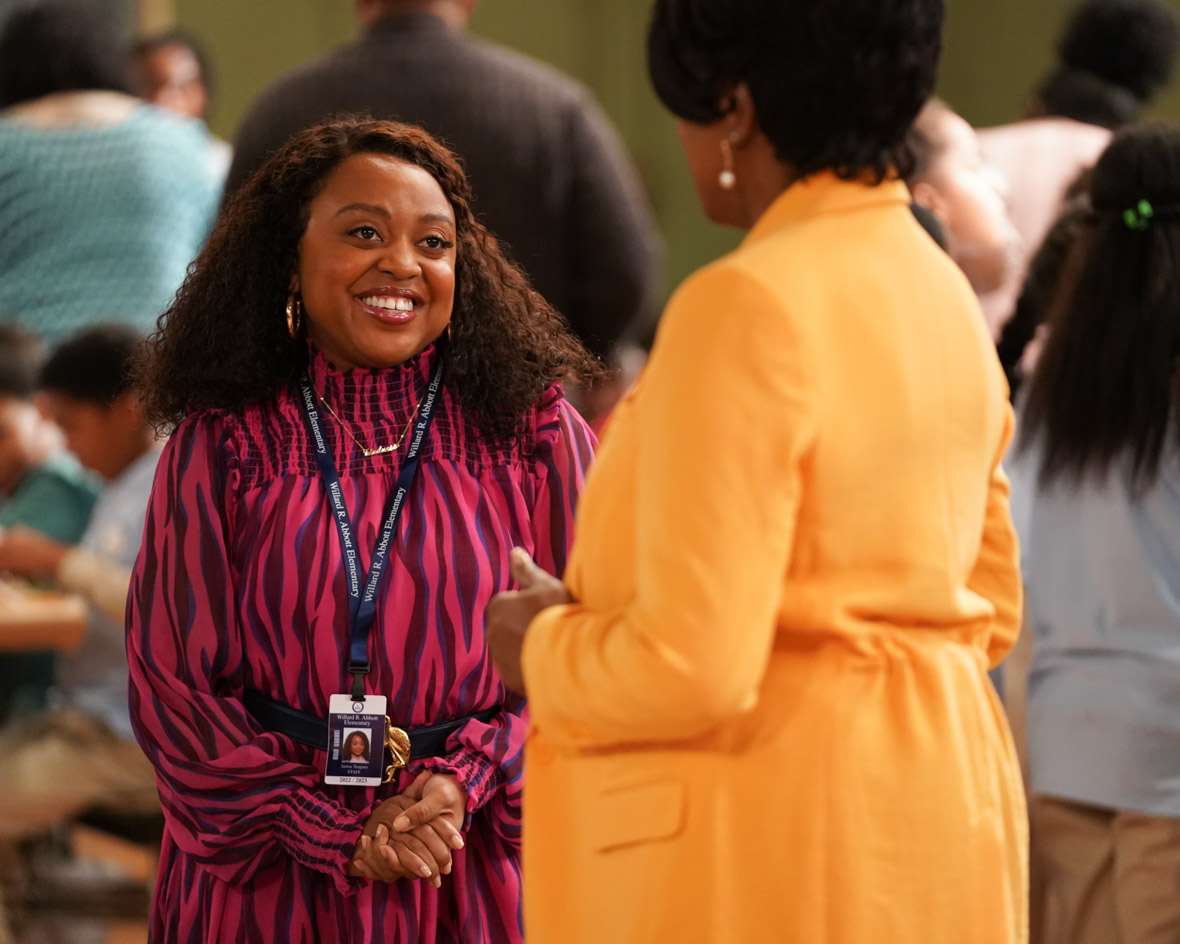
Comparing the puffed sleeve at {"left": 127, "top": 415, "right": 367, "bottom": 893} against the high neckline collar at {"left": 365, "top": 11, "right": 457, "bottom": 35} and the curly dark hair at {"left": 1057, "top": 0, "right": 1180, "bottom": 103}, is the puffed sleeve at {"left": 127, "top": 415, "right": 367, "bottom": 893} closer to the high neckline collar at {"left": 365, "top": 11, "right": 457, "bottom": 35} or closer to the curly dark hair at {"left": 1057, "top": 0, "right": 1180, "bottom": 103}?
the high neckline collar at {"left": 365, "top": 11, "right": 457, "bottom": 35}

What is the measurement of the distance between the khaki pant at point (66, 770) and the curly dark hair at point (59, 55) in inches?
63.3

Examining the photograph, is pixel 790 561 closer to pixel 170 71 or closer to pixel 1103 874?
pixel 1103 874

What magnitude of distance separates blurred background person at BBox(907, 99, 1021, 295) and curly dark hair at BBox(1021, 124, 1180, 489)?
0.49 m

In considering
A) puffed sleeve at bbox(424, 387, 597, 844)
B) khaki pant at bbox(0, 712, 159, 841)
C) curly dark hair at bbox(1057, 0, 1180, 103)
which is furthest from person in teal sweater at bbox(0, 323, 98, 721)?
curly dark hair at bbox(1057, 0, 1180, 103)

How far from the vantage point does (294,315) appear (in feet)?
7.01

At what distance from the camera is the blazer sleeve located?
1.40 metres

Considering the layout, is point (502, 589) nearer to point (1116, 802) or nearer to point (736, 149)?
point (736, 149)

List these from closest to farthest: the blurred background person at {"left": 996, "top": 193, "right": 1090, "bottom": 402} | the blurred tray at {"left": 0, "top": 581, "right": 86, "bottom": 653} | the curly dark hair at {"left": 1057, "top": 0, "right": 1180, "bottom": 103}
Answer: the blurred background person at {"left": 996, "top": 193, "right": 1090, "bottom": 402} → the blurred tray at {"left": 0, "top": 581, "right": 86, "bottom": 653} → the curly dark hair at {"left": 1057, "top": 0, "right": 1180, "bottom": 103}

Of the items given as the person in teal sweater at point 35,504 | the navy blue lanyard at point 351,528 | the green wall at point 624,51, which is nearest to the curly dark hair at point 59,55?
the person in teal sweater at point 35,504

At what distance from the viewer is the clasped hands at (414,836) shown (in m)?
1.93

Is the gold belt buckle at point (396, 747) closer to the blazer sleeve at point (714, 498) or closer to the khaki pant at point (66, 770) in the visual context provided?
the blazer sleeve at point (714, 498)

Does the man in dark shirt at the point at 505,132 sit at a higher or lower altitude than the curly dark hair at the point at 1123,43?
lower

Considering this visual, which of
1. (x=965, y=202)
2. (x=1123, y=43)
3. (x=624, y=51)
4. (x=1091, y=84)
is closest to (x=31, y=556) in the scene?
(x=965, y=202)

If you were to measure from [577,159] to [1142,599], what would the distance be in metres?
1.43
